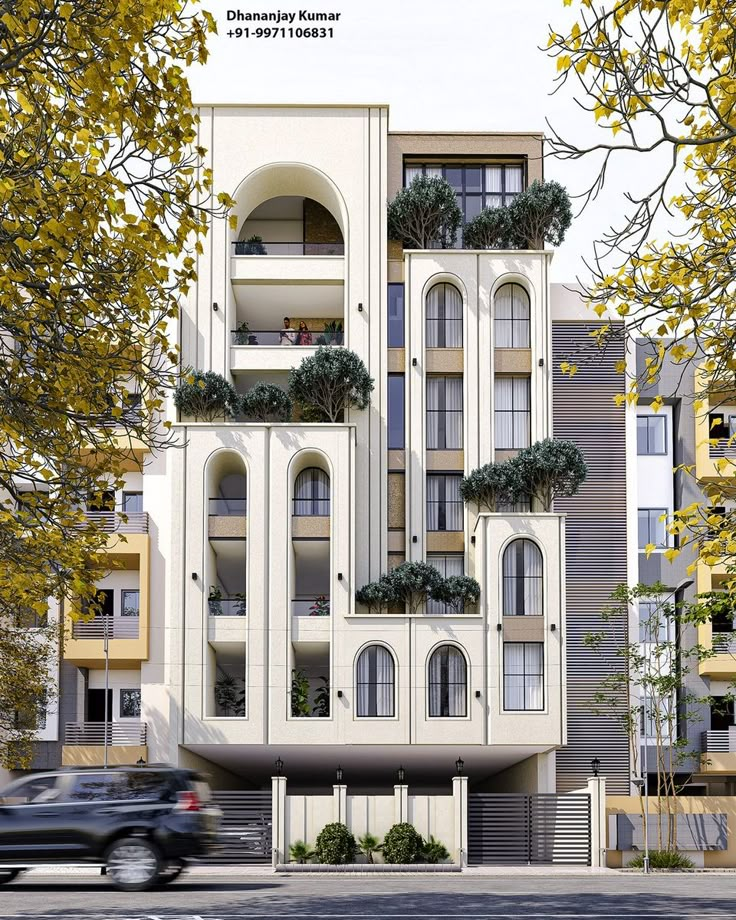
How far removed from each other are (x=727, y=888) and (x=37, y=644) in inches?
779

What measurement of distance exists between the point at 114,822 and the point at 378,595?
1894 cm

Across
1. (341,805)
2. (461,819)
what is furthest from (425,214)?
(461,819)

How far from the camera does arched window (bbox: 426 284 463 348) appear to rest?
137 feet

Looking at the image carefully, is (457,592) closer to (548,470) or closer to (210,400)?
(548,470)

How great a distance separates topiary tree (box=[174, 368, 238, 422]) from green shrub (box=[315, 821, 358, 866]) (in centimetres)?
1259

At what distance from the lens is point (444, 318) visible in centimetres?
4197

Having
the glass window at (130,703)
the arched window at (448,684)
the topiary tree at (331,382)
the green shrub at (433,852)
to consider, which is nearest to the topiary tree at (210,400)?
the topiary tree at (331,382)

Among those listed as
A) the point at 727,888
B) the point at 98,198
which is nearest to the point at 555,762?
the point at 727,888

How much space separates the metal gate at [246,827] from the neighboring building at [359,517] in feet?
5.97

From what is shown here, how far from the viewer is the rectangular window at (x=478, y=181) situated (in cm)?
4400

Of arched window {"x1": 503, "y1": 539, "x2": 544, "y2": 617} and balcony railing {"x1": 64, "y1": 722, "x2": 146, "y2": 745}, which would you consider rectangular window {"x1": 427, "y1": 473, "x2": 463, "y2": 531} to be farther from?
balcony railing {"x1": 64, "y1": 722, "x2": 146, "y2": 745}

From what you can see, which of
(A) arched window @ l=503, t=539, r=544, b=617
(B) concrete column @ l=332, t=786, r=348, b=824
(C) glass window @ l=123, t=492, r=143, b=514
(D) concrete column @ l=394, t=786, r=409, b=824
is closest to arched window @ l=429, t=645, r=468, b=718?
(A) arched window @ l=503, t=539, r=544, b=617

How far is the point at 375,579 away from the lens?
4059cm

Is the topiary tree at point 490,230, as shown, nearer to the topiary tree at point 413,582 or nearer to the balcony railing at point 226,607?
the topiary tree at point 413,582
